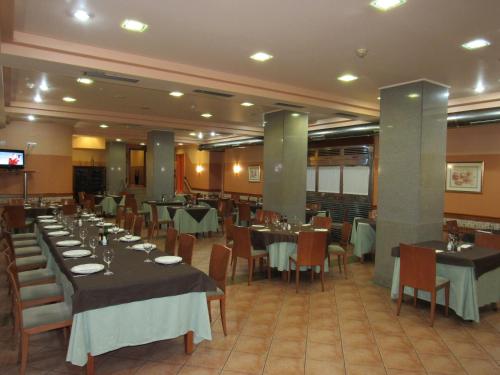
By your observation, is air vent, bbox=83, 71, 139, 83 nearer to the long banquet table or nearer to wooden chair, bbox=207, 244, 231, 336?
the long banquet table

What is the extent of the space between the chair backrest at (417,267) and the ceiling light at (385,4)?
8.03 ft

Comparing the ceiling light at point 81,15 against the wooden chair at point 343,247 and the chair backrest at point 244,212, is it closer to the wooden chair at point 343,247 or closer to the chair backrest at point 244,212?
the wooden chair at point 343,247

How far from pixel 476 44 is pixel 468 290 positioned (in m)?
2.60

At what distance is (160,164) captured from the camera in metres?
11.6

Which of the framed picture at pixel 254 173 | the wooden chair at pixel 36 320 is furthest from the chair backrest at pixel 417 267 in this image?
the framed picture at pixel 254 173

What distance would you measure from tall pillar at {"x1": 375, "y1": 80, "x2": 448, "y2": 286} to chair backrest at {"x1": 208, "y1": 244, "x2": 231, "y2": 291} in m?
2.86

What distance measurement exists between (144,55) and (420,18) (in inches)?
120

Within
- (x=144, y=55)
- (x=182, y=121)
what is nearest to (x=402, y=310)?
(x=144, y=55)

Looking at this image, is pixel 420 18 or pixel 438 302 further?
pixel 438 302

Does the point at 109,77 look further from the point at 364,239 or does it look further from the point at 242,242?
the point at 364,239

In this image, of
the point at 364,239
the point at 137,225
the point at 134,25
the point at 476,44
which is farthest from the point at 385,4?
the point at 364,239

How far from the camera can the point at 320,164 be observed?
11305 millimetres

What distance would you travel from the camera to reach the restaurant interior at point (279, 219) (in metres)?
3.09

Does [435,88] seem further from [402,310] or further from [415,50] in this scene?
[402,310]
